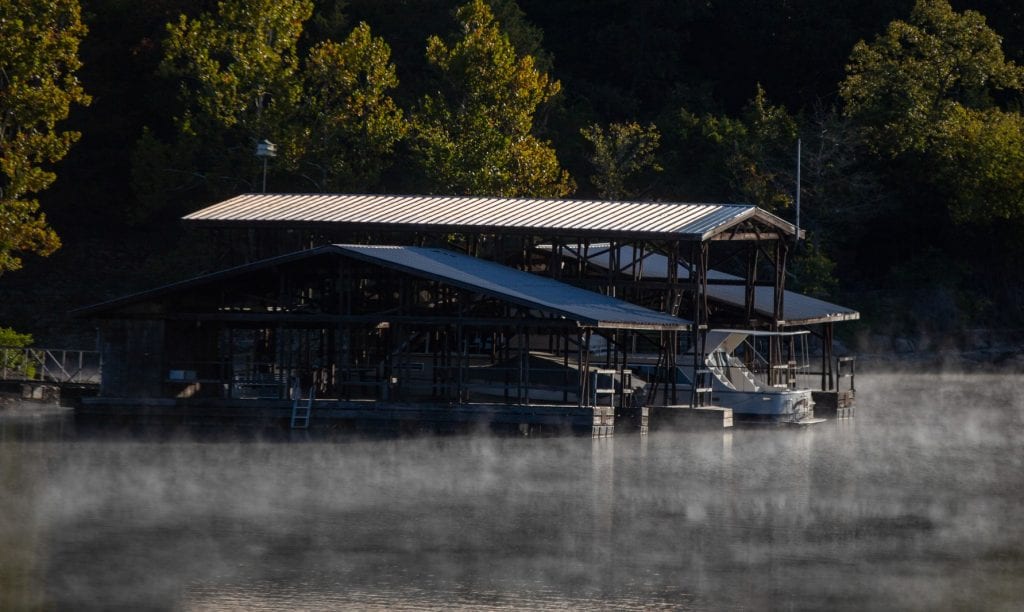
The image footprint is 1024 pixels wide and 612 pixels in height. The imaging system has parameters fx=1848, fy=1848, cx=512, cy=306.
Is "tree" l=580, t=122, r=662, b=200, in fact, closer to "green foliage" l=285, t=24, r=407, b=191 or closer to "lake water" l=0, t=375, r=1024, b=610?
"green foliage" l=285, t=24, r=407, b=191

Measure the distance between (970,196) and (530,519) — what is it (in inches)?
2099

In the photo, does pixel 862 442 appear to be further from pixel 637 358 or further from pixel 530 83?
pixel 530 83

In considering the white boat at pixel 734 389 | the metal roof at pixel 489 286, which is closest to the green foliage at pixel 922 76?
the white boat at pixel 734 389

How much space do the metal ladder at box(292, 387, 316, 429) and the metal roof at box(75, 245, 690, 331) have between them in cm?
375

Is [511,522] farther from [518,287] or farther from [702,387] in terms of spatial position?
[702,387]

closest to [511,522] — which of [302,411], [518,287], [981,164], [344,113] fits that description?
[302,411]

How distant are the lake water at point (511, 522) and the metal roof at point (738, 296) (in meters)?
10.2

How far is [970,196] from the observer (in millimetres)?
82188

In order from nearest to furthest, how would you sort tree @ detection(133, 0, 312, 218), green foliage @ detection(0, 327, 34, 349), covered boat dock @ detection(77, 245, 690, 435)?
covered boat dock @ detection(77, 245, 690, 435)
green foliage @ detection(0, 327, 34, 349)
tree @ detection(133, 0, 312, 218)

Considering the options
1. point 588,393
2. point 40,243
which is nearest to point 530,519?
point 588,393

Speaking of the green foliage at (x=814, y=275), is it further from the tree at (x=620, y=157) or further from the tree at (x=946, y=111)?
the tree at (x=620, y=157)

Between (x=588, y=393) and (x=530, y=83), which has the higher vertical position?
(x=530, y=83)

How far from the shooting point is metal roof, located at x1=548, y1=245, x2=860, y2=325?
60.2 m

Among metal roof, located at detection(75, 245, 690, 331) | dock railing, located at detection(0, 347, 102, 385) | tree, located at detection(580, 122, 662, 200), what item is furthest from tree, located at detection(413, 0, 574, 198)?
dock railing, located at detection(0, 347, 102, 385)
